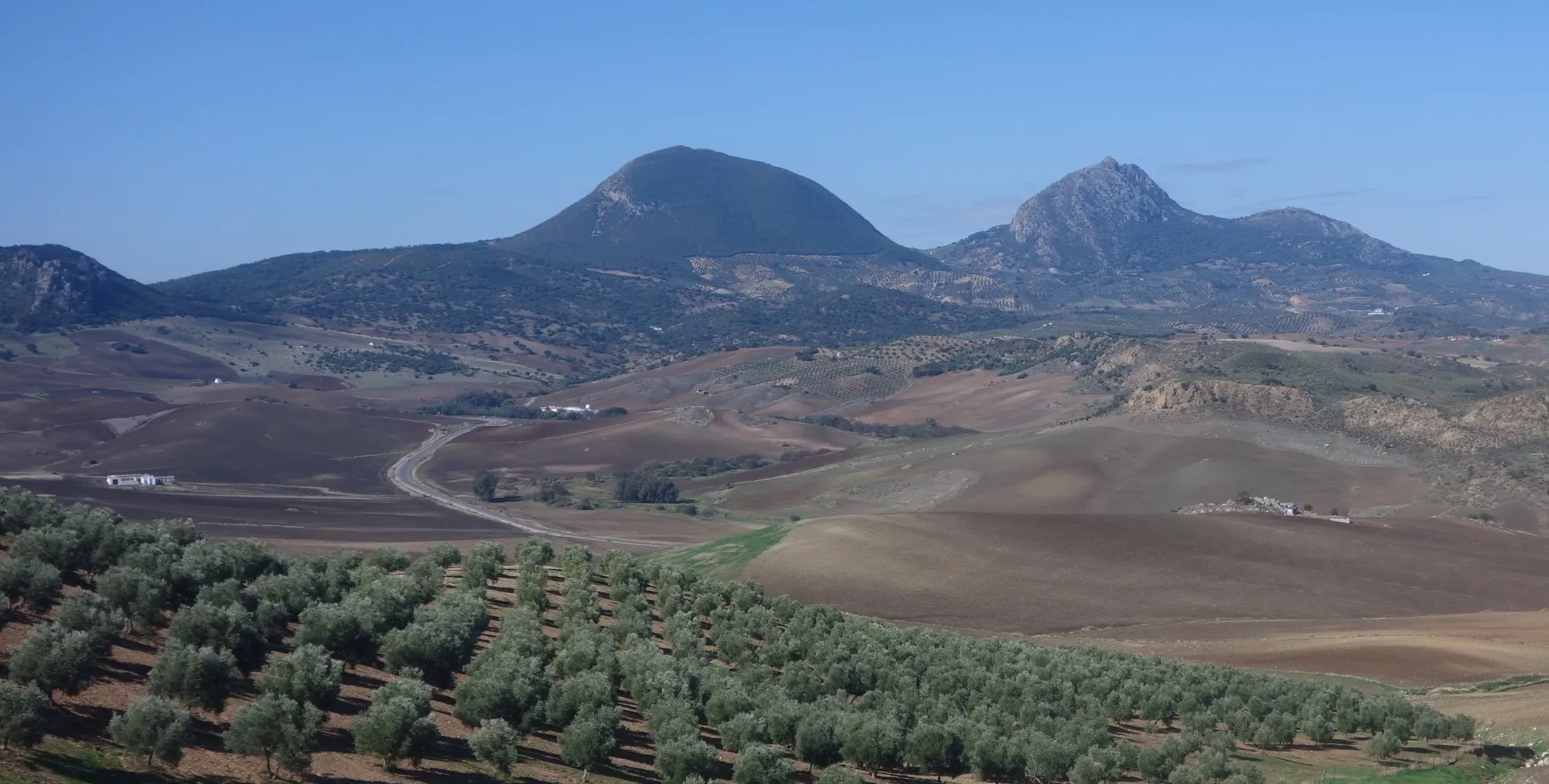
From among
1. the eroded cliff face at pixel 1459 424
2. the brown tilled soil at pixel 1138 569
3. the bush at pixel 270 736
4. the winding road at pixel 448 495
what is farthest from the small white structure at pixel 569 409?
the bush at pixel 270 736

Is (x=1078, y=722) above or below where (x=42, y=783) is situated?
below

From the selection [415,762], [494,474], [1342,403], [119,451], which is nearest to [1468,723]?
[415,762]

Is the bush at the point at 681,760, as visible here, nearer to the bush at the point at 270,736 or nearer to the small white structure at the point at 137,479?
the bush at the point at 270,736

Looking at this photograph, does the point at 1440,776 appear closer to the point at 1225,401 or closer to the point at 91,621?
the point at 91,621

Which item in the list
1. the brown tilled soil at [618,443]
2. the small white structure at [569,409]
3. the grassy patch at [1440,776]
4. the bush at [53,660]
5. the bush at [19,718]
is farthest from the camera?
the small white structure at [569,409]

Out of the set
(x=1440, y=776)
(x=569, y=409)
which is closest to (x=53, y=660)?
(x=1440, y=776)

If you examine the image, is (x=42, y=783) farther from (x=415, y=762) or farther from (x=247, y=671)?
(x=247, y=671)
